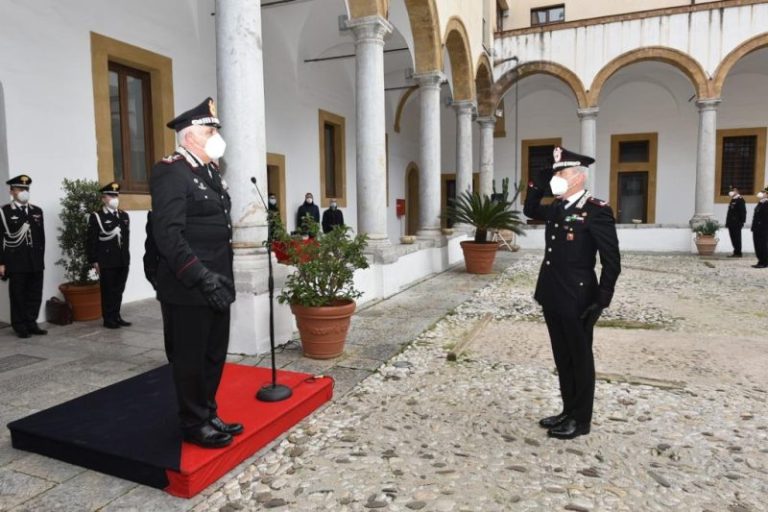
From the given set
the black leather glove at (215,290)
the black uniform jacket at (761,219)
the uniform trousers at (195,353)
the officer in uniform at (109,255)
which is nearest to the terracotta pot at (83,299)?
the officer in uniform at (109,255)

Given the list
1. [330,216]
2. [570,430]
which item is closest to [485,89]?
[330,216]

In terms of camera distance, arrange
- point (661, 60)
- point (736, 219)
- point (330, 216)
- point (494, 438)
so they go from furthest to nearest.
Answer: point (661, 60), point (736, 219), point (330, 216), point (494, 438)

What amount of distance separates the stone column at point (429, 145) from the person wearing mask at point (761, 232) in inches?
253

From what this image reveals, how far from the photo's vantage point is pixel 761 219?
10.6 m

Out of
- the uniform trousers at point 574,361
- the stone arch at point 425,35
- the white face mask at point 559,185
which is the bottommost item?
the uniform trousers at point 574,361

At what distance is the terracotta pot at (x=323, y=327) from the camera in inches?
167

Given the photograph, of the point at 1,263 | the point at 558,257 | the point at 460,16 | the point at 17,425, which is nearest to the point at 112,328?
the point at 1,263

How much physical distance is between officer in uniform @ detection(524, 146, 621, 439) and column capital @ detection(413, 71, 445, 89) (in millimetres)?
6759

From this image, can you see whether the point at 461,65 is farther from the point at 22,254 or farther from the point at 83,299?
the point at 22,254

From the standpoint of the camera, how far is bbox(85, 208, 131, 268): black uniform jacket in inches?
217

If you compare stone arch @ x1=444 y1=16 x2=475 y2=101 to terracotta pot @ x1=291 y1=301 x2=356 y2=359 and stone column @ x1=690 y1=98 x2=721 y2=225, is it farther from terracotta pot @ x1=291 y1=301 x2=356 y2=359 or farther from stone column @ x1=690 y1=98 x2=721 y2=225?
terracotta pot @ x1=291 y1=301 x2=356 y2=359

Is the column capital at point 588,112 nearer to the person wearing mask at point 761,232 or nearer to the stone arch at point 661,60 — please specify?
the stone arch at point 661,60

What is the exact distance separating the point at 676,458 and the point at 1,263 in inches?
228

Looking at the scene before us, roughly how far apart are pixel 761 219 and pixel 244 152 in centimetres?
1077
